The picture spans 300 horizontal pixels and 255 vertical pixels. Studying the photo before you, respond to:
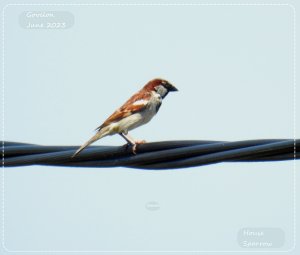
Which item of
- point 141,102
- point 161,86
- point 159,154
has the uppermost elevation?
point 161,86

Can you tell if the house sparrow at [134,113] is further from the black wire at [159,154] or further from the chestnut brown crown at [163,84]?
the black wire at [159,154]

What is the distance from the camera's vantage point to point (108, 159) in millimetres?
5164

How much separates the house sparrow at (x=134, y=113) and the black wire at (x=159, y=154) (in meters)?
1.82

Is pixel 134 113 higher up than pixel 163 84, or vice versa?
pixel 163 84

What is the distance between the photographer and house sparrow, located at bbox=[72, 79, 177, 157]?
7508 millimetres

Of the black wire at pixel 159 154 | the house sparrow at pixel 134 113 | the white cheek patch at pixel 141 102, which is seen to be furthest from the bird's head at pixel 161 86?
the black wire at pixel 159 154

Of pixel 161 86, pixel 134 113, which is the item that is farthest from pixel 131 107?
pixel 161 86

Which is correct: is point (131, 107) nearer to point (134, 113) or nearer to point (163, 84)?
point (134, 113)

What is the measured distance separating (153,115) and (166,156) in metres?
2.94

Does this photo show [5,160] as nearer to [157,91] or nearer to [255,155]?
[255,155]

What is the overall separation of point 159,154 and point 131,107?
2745 mm

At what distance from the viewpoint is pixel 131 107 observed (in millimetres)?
7762

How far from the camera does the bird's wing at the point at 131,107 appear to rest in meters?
7.59

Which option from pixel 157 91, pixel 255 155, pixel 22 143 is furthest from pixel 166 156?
pixel 157 91
